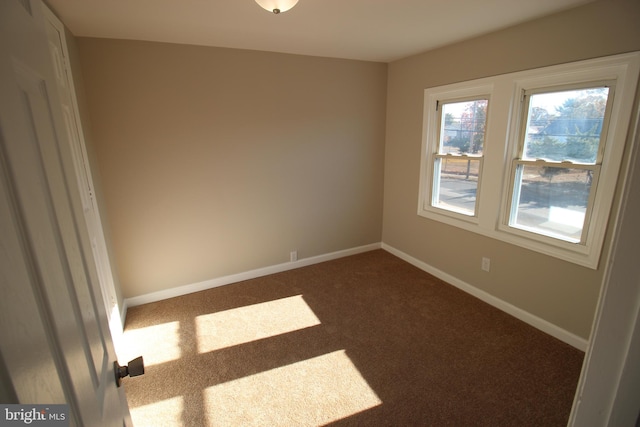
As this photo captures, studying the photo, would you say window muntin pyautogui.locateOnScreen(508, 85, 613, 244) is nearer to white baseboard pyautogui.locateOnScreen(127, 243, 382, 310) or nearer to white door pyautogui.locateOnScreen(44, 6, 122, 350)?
white baseboard pyautogui.locateOnScreen(127, 243, 382, 310)

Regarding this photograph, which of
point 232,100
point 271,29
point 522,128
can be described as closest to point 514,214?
point 522,128

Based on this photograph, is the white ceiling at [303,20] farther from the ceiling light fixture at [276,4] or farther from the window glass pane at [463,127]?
the window glass pane at [463,127]

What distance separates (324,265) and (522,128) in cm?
250

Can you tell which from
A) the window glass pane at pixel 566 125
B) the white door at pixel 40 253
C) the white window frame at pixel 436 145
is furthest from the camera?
the white window frame at pixel 436 145

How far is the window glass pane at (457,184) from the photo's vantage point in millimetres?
3062

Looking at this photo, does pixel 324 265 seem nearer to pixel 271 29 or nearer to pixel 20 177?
pixel 271 29

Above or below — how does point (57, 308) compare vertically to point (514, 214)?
above

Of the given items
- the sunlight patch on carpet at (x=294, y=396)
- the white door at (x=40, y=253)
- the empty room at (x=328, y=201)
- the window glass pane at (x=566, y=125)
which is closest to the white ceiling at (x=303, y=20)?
the empty room at (x=328, y=201)

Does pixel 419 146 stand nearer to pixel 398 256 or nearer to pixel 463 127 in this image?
pixel 463 127

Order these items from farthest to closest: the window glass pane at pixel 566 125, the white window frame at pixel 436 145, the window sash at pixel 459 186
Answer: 1. the window sash at pixel 459 186
2. the white window frame at pixel 436 145
3. the window glass pane at pixel 566 125

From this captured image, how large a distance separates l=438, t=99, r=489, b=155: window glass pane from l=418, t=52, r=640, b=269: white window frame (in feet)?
0.34

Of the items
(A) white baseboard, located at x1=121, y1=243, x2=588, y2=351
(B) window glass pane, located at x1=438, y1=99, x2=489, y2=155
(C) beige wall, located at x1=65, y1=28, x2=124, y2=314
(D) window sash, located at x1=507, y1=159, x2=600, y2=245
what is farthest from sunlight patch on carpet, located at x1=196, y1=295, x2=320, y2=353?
(B) window glass pane, located at x1=438, y1=99, x2=489, y2=155

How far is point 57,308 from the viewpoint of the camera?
538 millimetres

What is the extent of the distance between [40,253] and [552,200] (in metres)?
3.05
